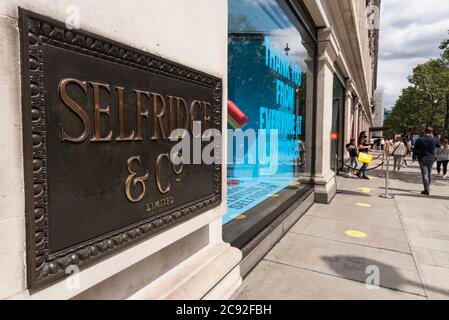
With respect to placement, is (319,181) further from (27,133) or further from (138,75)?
(27,133)

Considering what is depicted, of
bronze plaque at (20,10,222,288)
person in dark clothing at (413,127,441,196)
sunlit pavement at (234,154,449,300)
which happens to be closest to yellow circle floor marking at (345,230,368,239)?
sunlit pavement at (234,154,449,300)

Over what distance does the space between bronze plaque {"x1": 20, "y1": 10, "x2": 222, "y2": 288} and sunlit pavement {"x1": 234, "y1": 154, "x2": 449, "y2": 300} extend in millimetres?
1847

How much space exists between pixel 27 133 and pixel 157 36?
3.52 ft

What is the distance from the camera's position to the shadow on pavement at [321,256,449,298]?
3.47m

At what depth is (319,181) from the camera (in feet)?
25.9

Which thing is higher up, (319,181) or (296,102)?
(296,102)

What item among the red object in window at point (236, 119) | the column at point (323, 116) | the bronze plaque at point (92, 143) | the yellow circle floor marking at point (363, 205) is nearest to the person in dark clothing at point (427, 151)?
the yellow circle floor marking at point (363, 205)

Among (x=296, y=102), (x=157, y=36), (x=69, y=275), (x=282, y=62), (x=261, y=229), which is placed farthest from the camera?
(x=296, y=102)

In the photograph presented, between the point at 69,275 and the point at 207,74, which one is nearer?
the point at 69,275

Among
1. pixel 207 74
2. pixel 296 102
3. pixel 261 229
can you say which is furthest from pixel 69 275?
pixel 296 102

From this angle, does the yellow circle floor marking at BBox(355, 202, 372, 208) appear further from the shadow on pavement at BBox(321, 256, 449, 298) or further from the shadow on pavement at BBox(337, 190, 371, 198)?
the shadow on pavement at BBox(321, 256, 449, 298)

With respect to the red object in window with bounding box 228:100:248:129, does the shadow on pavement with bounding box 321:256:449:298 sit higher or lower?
lower

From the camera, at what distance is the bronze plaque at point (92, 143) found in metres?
1.33

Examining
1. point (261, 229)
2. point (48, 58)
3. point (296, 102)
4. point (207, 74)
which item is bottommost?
point (261, 229)
